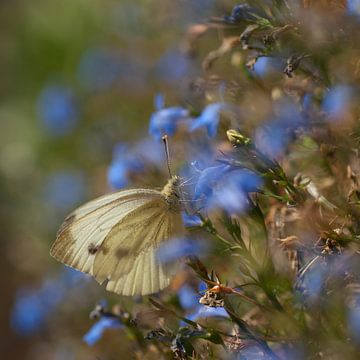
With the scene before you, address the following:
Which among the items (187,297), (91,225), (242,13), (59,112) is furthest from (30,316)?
(59,112)

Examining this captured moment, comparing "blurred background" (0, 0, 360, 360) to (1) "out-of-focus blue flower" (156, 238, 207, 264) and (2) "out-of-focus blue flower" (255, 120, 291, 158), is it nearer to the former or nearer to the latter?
(2) "out-of-focus blue flower" (255, 120, 291, 158)

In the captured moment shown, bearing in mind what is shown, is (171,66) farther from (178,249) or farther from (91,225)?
(178,249)

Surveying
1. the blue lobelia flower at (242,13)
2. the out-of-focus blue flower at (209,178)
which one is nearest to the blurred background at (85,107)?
the blue lobelia flower at (242,13)

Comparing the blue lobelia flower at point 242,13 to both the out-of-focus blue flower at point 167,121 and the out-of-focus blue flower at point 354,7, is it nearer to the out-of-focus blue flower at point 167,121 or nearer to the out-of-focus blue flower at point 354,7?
the out-of-focus blue flower at point 354,7

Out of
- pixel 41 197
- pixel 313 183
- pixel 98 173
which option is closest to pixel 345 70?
pixel 313 183

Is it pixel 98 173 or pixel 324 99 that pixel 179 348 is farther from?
pixel 98 173

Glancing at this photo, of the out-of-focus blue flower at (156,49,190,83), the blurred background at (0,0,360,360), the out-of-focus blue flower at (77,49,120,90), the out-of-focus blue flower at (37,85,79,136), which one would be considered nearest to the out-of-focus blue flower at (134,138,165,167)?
the blurred background at (0,0,360,360)
